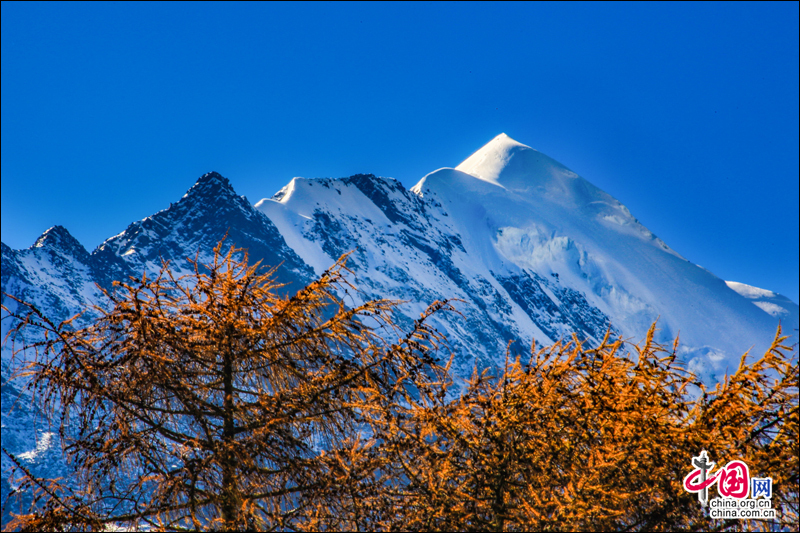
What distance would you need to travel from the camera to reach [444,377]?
19.1 feet

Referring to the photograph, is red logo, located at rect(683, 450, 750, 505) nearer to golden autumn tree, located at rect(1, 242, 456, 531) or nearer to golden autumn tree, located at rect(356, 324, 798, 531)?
golden autumn tree, located at rect(356, 324, 798, 531)

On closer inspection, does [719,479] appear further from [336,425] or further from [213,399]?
[213,399]

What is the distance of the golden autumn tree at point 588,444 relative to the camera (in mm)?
5051

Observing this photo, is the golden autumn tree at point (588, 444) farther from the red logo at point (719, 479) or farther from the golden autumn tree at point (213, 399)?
the golden autumn tree at point (213, 399)

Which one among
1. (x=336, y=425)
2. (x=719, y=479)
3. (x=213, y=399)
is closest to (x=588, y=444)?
(x=719, y=479)

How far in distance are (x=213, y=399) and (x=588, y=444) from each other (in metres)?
3.75

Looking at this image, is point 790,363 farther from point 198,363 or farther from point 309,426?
point 198,363

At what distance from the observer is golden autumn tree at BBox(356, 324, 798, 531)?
5.05m

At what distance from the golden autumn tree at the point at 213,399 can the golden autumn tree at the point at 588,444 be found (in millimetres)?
692

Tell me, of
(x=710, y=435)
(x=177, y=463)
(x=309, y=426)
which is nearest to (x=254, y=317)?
(x=309, y=426)

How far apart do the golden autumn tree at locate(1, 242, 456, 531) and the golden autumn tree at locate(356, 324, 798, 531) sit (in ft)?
2.27

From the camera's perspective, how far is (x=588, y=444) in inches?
223

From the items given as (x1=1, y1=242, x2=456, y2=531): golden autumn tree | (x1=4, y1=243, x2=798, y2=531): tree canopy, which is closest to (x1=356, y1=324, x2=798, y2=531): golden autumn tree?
(x1=4, y1=243, x2=798, y2=531): tree canopy

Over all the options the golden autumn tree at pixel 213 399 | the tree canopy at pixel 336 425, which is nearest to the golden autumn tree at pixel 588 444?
the tree canopy at pixel 336 425
